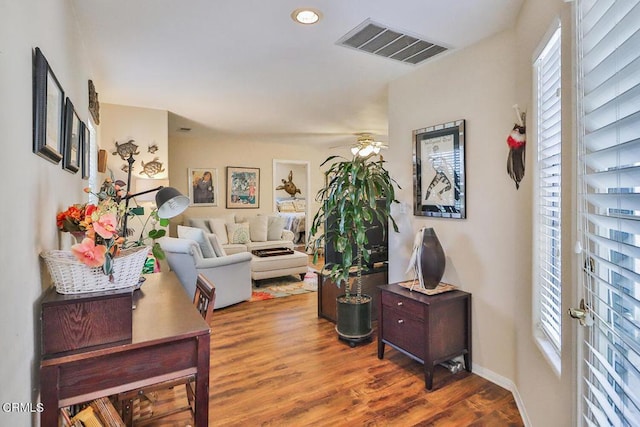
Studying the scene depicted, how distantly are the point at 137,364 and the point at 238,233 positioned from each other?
Answer: 17.1 feet

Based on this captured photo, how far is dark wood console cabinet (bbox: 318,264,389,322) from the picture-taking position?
363 centimetres

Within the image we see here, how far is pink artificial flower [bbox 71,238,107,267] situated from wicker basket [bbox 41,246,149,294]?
1.8 inches

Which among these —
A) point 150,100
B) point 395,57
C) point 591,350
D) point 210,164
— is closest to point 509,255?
point 591,350

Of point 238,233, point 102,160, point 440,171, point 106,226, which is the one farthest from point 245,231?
point 106,226

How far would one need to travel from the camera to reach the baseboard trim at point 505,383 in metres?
2.05

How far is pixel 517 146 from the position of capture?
213cm

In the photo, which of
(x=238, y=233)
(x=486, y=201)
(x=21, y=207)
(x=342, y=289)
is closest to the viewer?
(x=21, y=207)

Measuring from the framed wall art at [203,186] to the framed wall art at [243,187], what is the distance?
28 centimetres

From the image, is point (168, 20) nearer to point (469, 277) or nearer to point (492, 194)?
point (492, 194)

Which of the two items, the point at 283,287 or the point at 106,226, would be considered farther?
the point at 283,287

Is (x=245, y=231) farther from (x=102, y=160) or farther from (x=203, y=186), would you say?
(x=102, y=160)

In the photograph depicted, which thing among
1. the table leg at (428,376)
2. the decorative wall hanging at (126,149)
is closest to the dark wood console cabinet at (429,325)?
the table leg at (428,376)

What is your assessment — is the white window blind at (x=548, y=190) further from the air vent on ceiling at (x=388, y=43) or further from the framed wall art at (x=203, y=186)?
the framed wall art at (x=203, y=186)

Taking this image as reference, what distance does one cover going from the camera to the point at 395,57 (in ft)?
9.18
